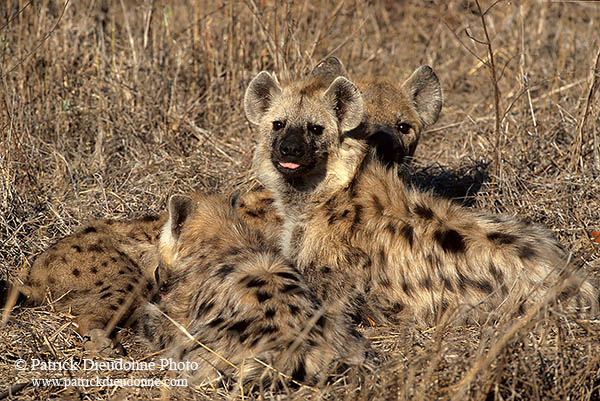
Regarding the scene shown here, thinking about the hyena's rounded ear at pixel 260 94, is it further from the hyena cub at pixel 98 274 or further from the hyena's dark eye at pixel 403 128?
the hyena's dark eye at pixel 403 128

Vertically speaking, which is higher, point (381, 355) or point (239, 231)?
point (239, 231)

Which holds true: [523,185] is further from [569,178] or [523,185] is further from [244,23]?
[244,23]

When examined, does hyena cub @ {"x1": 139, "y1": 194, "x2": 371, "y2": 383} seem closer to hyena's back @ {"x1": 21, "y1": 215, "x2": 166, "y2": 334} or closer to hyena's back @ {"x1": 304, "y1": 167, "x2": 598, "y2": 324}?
hyena's back @ {"x1": 21, "y1": 215, "x2": 166, "y2": 334}

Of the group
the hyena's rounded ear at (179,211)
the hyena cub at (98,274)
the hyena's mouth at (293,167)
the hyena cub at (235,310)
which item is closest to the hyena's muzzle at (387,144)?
the hyena's mouth at (293,167)

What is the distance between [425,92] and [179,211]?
219 centimetres

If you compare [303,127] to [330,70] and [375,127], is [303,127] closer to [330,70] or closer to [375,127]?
[375,127]

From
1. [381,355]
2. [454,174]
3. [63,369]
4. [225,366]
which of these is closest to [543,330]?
[381,355]

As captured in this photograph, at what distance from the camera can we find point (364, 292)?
358cm

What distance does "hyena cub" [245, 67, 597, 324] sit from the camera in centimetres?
338

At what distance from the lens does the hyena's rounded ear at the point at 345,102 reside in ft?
12.8

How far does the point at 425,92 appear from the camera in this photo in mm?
5020

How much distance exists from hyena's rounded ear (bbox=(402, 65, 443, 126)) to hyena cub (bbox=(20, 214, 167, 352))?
201 centimetres

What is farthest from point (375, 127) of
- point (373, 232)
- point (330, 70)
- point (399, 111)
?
point (373, 232)

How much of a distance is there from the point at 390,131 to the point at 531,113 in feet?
4.47
